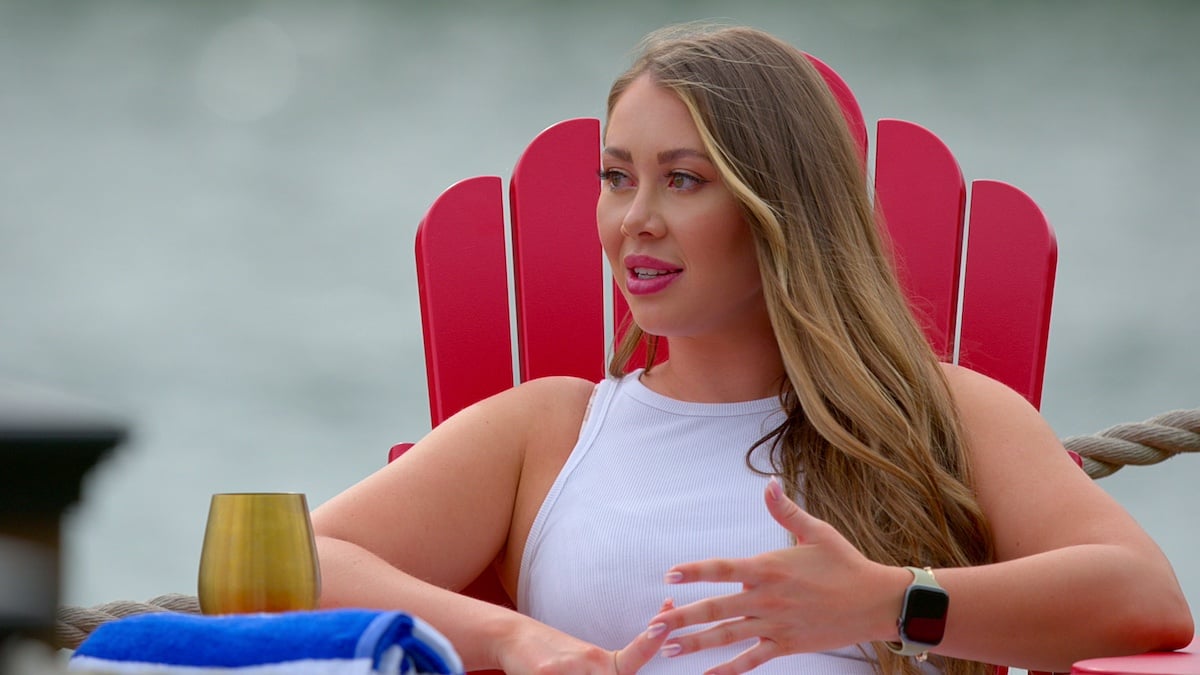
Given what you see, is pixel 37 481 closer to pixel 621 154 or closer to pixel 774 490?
pixel 774 490

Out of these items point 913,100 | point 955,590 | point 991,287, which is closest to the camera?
point 955,590

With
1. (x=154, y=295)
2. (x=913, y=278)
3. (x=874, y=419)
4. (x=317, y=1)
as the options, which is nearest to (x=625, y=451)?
(x=874, y=419)

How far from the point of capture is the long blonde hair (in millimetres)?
1792

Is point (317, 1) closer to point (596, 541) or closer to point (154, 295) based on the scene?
point (154, 295)

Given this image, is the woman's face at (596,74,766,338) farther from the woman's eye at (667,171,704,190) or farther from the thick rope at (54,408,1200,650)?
the thick rope at (54,408,1200,650)

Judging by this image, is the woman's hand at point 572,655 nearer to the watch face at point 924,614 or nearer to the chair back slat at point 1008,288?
the watch face at point 924,614

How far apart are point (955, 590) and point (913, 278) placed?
0.89 meters

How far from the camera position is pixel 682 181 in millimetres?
1884

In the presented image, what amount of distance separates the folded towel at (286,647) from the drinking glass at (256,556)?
0.60 ft

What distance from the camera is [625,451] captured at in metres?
1.97

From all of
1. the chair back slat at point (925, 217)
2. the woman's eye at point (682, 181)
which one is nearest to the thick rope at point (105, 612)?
the woman's eye at point (682, 181)

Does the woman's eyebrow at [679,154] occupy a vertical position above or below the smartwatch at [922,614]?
above

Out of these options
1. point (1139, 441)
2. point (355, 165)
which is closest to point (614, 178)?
point (1139, 441)

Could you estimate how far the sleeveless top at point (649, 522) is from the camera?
5.82 ft
